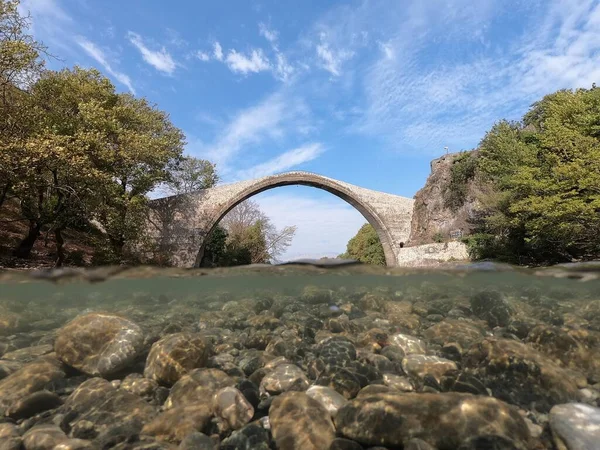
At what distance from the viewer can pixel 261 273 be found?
31.5 ft

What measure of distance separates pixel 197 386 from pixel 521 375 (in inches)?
147

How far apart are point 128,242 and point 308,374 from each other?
1759cm

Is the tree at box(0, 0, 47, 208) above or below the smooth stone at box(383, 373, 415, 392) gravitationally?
above

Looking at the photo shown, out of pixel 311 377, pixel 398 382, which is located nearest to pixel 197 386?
pixel 311 377

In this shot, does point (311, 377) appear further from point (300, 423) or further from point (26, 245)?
point (26, 245)

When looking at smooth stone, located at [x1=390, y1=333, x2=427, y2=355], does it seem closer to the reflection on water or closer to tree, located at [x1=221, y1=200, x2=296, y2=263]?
the reflection on water

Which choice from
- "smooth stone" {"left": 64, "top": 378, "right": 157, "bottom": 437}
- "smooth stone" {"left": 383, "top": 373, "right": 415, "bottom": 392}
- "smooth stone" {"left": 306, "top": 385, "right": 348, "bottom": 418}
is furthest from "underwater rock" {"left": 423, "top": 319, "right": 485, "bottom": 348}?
"smooth stone" {"left": 64, "top": 378, "right": 157, "bottom": 437}

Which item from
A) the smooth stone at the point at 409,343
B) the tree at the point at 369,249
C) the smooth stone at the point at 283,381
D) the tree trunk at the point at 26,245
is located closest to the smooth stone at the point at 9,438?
the smooth stone at the point at 283,381

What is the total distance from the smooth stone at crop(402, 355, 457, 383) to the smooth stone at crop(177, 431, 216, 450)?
236cm

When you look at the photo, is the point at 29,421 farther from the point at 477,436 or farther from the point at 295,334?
the point at 477,436

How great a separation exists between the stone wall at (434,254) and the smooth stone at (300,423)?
21.4 metres

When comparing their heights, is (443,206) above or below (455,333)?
above

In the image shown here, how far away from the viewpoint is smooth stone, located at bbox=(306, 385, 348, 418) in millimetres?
3225

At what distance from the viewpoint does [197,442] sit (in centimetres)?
286
